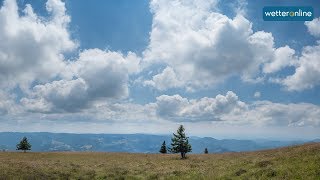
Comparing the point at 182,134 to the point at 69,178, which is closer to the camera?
the point at 69,178

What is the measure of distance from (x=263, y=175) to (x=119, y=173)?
47.0 ft

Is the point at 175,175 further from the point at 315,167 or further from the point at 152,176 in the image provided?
the point at 315,167

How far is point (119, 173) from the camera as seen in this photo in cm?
3297

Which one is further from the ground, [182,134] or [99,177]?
[182,134]

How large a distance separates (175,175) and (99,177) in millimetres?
6835

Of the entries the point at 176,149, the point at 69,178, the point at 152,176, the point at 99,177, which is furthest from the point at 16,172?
the point at 176,149

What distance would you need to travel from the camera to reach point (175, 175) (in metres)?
31.0

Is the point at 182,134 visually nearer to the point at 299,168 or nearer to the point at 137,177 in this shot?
the point at 137,177

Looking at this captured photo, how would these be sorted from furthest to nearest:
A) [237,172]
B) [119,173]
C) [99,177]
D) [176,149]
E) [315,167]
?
[176,149], [119,173], [99,177], [237,172], [315,167]

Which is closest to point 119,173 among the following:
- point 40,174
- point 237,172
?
point 40,174

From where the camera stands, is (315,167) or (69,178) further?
(69,178)

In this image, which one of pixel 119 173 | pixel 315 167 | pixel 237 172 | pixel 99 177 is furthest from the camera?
pixel 119 173

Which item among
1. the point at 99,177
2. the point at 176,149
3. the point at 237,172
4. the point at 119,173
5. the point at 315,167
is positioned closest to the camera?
the point at 315,167

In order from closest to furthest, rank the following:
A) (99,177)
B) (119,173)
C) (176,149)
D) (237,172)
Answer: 1. (237,172)
2. (99,177)
3. (119,173)
4. (176,149)
